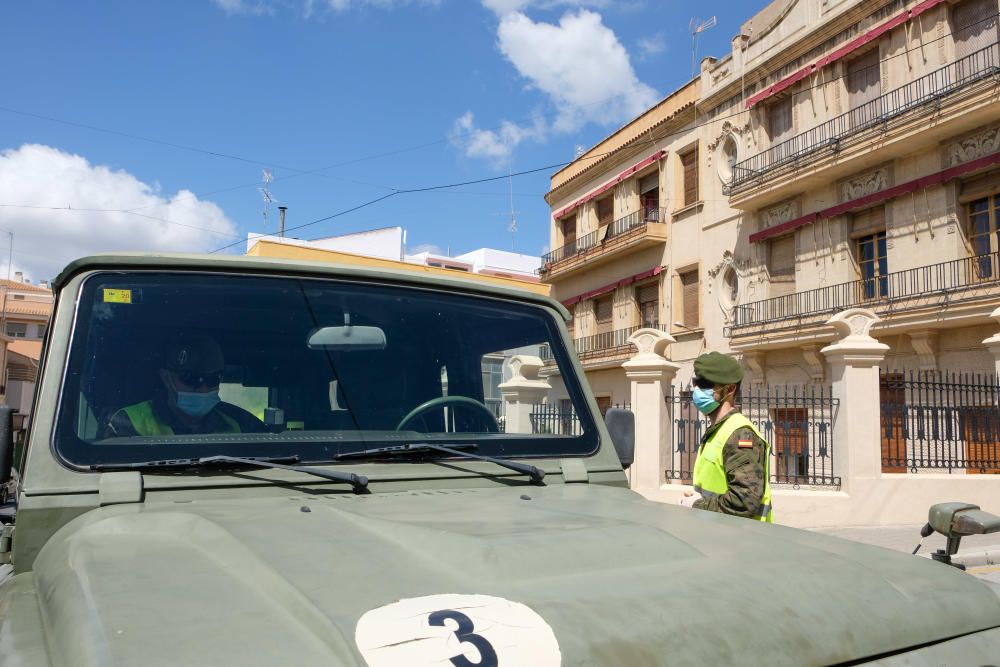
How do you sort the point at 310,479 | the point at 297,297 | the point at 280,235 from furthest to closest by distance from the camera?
the point at 280,235 → the point at 297,297 → the point at 310,479

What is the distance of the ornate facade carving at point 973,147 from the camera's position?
52.5 feet

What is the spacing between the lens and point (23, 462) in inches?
76.4

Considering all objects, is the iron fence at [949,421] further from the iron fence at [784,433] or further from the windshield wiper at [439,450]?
the windshield wiper at [439,450]

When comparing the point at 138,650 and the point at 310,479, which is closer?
the point at 138,650

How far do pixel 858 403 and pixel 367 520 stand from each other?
10.6 metres

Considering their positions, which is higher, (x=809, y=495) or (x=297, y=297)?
(x=297, y=297)

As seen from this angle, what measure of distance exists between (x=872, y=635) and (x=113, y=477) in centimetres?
165

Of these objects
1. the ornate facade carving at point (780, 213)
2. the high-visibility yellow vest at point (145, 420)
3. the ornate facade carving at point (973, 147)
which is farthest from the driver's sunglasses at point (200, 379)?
the ornate facade carving at point (780, 213)

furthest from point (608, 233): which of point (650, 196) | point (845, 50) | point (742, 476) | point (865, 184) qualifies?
point (742, 476)

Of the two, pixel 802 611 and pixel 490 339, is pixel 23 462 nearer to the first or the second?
pixel 490 339

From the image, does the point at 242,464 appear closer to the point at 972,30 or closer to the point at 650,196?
the point at 972,30

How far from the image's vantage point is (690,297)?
2381cm

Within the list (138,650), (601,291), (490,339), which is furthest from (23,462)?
(601,291)

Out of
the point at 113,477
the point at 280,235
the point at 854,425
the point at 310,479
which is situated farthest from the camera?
the point at 280,235
